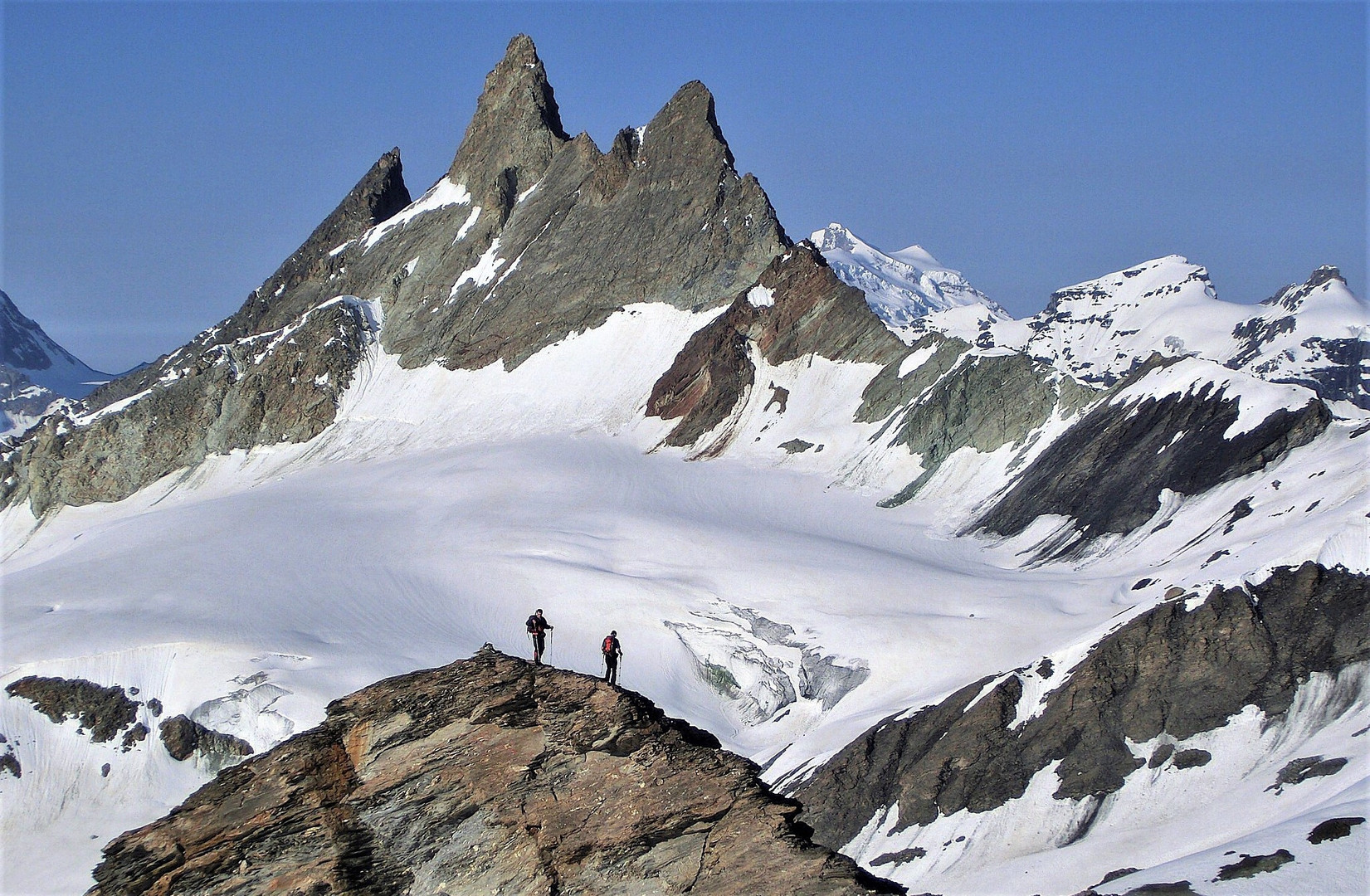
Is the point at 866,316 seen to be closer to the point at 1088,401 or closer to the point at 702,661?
the point at 1088,401

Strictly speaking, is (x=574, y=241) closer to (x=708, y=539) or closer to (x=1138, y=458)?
(x=708, y=539)

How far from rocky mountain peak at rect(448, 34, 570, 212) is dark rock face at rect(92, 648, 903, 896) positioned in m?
140

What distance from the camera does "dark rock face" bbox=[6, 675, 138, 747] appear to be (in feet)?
240

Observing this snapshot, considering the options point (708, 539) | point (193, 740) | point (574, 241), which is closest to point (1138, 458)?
point (708, 539)

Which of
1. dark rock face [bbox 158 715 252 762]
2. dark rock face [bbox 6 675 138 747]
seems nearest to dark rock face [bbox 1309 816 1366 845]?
dark rock face [bbox 158 715 252 762]

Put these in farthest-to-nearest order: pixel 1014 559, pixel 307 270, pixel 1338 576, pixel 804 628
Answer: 1. pixel 307 270
2. pixel 1014 559
3. pixel 804 628
4. pixel 1338 576

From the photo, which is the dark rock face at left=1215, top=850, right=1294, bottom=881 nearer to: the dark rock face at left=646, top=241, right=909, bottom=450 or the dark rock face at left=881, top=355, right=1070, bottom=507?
the dark rock face at left=881, top=355, right=1070, bottom=507

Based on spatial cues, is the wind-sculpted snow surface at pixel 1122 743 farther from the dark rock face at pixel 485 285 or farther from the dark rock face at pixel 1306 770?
the dark rock face at pixel 485 285

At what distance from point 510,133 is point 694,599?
94.8m

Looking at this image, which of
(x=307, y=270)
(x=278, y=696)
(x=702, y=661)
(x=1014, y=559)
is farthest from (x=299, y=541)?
(x=307, y=270)

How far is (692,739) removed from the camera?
62.3 ft

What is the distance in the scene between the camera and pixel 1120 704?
54250mm

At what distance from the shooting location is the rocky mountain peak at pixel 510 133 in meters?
160

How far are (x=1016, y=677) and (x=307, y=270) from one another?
5131 inches
